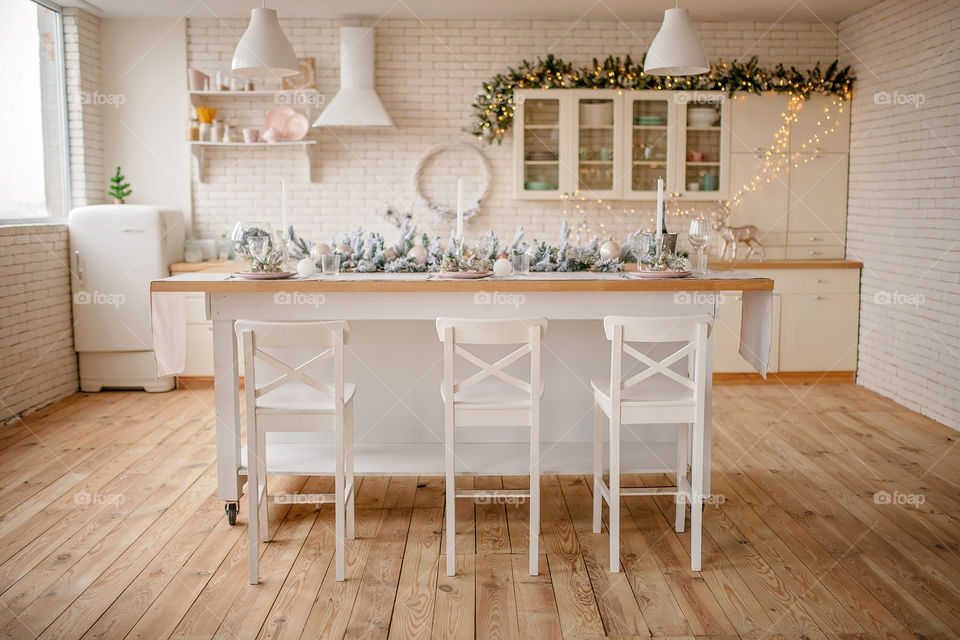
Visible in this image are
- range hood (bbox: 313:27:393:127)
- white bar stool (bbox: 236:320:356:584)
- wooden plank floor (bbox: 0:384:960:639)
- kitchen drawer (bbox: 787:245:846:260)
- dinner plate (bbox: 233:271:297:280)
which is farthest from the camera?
kitchen drawer (bbox: 787:245:846:260)

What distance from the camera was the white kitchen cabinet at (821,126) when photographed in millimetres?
6430

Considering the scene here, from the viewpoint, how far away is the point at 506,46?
6.50m

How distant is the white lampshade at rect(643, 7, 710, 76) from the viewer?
11.8 feet

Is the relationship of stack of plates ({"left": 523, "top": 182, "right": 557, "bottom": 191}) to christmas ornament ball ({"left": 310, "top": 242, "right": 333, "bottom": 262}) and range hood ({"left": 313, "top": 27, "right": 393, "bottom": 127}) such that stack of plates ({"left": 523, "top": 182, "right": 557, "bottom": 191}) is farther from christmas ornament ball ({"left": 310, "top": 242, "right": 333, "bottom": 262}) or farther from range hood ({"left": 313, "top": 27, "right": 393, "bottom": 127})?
christmas ornament ball ({"left": 310, "top": 242, "right": 333, "bottom": 262})

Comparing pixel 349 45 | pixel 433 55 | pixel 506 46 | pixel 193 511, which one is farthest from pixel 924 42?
pixel 193 511

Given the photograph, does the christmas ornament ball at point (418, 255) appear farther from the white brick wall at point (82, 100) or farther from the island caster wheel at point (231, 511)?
the white brick wall at point (82, 100)

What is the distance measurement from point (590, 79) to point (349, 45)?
76.0 inches

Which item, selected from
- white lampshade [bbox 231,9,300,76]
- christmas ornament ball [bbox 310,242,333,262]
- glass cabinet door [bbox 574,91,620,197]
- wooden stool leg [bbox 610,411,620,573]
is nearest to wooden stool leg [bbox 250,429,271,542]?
christmas ornament ball [bbox 310,242,333,262]

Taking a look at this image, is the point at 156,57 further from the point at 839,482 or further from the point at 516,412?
the point at 839,482

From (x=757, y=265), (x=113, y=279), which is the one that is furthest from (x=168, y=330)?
(x=757, y=265)

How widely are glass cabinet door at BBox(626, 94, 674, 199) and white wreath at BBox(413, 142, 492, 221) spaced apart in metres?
1.18

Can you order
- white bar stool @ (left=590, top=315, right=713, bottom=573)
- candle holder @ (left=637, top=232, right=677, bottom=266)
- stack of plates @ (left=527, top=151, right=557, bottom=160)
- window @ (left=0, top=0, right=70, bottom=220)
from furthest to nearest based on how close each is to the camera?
stack of plates @ (left=527, top=151, right=557, bottom=160) → window @ (left=0, top=0, right=70, bottom=220) → candle holder @ (left=637, top=232, right=677, bottom=266) → white bar stool @ (left=590, top=315, right=713, bottom=573)

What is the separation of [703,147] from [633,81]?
78cm

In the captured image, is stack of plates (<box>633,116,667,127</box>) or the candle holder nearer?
the candle holder
